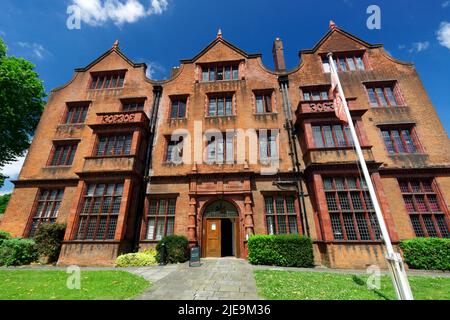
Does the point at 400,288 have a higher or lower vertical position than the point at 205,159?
lower

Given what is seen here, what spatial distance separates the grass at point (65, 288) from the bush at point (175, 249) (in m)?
3.64

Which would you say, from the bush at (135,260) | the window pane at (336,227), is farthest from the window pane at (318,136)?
the bush at (135,260)

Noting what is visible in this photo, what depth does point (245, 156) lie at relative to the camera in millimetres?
14469

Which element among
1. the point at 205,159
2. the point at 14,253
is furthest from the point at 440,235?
the point at 14,253

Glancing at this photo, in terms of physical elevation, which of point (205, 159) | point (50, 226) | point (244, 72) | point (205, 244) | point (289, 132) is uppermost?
point (244, 72)

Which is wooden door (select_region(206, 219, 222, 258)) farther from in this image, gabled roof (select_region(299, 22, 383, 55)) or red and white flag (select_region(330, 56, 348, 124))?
gabled roof (select_region(299, 22, 383, 55))

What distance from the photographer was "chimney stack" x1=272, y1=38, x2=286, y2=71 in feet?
62.0

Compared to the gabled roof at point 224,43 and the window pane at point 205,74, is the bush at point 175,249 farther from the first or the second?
the gabled roof at point 224,43

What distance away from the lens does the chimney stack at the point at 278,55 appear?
62.0 feet

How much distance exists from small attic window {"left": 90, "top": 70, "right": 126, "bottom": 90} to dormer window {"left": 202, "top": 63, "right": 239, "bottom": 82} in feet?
26.4

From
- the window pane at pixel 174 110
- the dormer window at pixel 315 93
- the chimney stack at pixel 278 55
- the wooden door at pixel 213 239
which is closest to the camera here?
the wooden door at pixel 213 239

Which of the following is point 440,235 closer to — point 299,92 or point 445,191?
point 445,191
